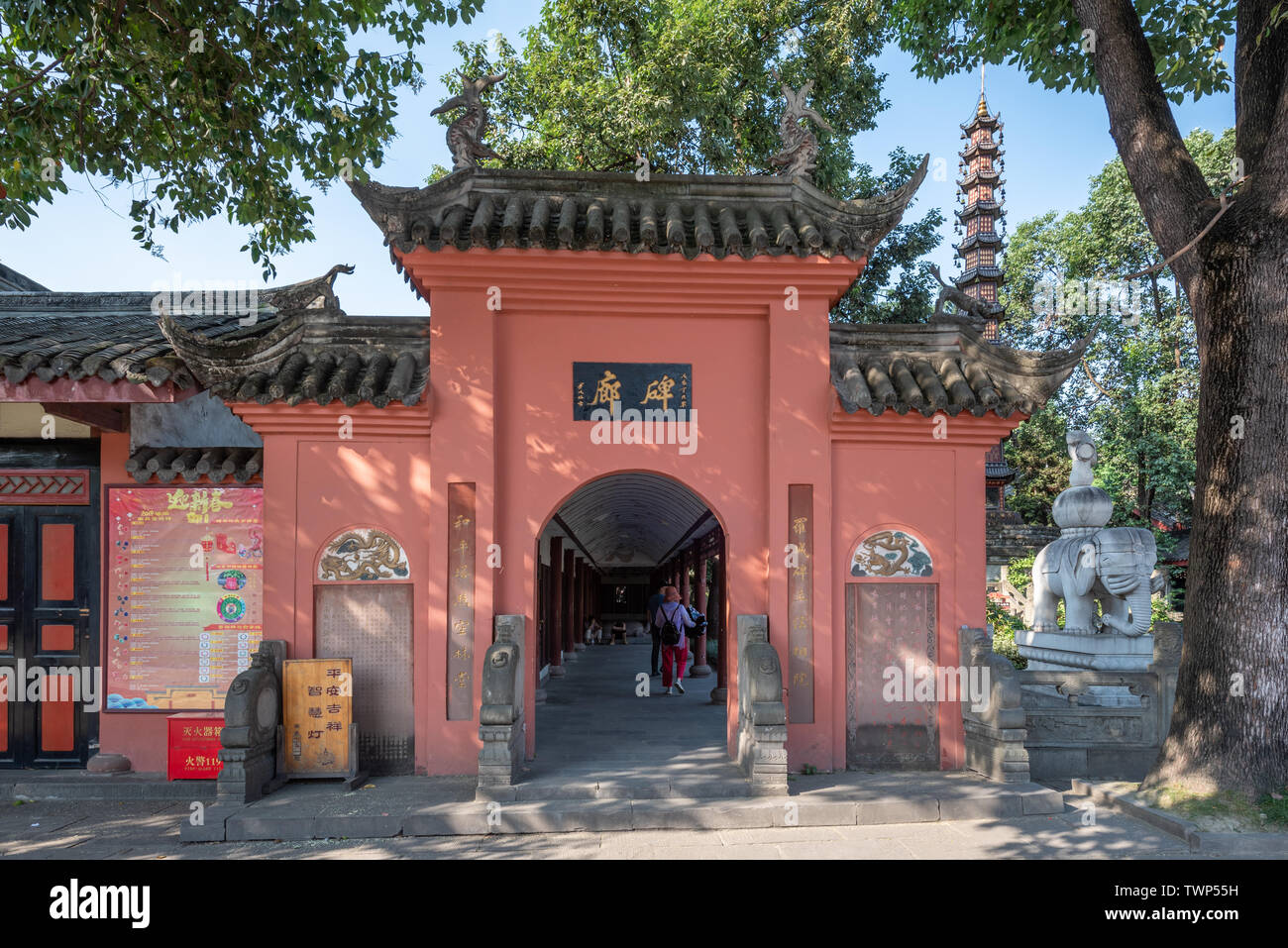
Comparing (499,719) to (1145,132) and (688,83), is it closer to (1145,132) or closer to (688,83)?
(1145,132)

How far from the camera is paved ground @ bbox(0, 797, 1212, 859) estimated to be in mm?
5641

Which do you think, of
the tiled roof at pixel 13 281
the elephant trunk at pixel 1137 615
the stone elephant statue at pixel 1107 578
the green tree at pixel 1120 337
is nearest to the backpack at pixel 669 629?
the stone elephant statue at pixel 1107 578

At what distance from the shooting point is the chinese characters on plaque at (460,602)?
7176mm

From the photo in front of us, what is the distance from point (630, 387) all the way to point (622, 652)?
44.0 ft

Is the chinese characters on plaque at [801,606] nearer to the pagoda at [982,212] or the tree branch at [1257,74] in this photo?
the tree branch at [1257,74]

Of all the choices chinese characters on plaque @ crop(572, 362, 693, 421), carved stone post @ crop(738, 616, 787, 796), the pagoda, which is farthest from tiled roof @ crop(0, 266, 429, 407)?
the pagoda

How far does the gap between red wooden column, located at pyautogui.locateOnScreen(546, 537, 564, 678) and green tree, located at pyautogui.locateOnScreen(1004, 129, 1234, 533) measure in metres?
13.0

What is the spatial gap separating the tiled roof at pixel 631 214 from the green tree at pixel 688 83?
733 cm


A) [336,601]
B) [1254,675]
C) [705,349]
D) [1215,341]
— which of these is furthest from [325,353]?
[1254,675]

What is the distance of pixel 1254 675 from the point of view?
5969 mm

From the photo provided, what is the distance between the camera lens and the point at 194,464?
25.0 feet

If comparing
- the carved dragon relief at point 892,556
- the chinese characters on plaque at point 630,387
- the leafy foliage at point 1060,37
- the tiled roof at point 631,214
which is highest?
the leafy foliage at point 1060,37

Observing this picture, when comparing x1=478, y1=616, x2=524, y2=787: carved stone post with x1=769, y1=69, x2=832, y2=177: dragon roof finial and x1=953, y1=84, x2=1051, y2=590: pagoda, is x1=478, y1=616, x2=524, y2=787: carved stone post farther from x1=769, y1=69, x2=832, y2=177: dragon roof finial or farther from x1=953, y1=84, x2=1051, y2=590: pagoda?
x1=953, y1=84, x2=1051, y2=590: pagoda

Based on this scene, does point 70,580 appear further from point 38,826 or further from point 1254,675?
point 1254,675
